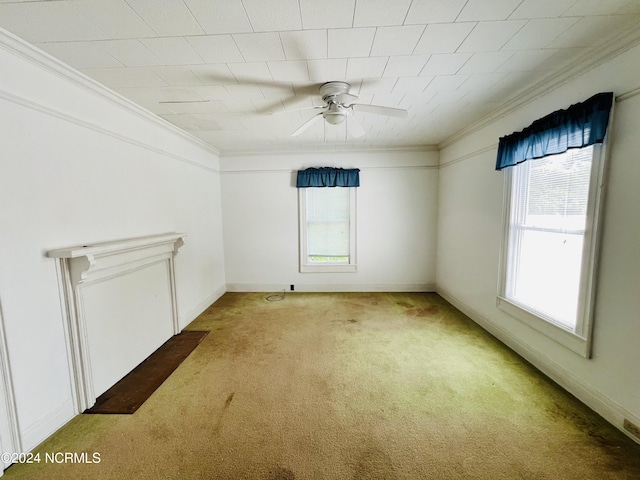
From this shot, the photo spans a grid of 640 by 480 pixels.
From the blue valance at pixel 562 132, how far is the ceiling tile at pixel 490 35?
0.76 meters

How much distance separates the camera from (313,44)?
1.59 meters

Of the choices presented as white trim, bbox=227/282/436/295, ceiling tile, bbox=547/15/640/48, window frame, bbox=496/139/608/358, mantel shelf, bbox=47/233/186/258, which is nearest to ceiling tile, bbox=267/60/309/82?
ceiling tile, bbox=547/15/640/48

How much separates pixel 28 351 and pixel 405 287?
14.7 feet

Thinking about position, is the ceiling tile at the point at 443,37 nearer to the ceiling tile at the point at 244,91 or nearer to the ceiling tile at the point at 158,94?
the ceiling tile at the point at 244,91

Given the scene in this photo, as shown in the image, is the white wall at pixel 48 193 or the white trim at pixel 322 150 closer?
the white wall at pixel 48 193

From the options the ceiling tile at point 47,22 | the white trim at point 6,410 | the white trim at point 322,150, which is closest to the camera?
the ceiling tile at point 47,22

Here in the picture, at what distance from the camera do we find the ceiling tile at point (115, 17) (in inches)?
49.4

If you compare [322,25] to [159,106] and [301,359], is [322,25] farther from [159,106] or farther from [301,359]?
[301,359]

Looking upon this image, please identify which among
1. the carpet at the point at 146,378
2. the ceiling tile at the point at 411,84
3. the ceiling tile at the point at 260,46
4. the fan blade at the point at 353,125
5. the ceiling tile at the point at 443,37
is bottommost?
the carpet at the point at 146,378

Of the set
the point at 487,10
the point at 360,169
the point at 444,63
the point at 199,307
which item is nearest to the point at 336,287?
the point at 360,169

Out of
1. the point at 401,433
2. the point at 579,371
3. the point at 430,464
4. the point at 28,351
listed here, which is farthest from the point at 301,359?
the point at 579,371

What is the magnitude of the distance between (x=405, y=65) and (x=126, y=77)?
2.14 m

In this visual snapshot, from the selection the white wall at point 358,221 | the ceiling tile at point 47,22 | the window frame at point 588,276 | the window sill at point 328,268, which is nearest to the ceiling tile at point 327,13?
the ceiling tile at point 47,22

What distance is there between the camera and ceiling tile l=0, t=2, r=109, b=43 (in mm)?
1250
